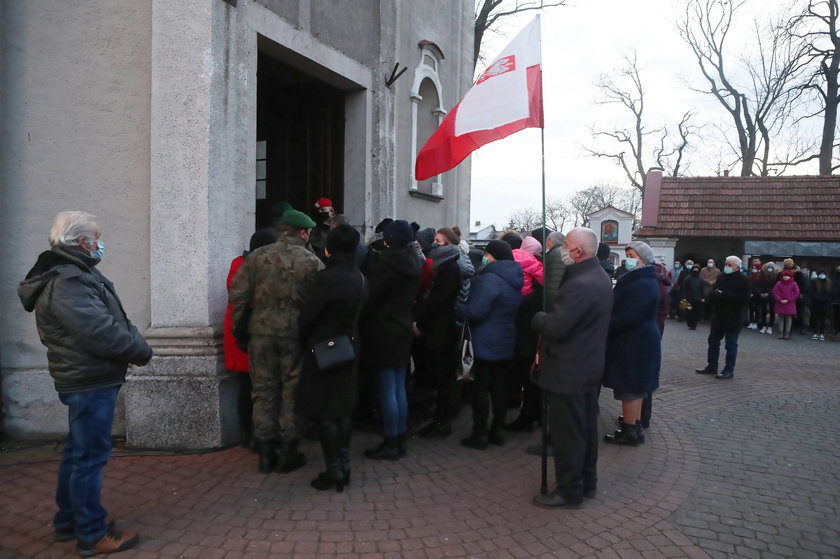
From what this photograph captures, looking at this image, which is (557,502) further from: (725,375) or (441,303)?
(725,375)

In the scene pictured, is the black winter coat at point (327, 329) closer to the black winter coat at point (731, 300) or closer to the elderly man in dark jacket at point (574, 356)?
the elderly man in dark jacket at point (574, 356)

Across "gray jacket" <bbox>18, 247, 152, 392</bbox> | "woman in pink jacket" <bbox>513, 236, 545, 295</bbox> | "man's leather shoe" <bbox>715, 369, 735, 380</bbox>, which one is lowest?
"man's leather shoe" <bbox>715, 369, 735, 380</bbox>

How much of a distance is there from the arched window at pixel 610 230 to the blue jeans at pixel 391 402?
102 feet

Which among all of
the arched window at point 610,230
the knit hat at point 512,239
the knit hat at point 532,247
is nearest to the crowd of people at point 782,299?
the knit hat at point 512,239

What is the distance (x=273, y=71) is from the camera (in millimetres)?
7609

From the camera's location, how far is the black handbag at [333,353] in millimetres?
4082

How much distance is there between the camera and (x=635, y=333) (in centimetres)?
539

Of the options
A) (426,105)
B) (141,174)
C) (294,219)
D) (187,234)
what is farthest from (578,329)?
(426,105)

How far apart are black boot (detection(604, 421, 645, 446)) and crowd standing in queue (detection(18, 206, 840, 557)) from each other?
0.01 m

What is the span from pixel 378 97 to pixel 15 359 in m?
4.91

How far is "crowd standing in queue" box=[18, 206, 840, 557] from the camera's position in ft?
10.8

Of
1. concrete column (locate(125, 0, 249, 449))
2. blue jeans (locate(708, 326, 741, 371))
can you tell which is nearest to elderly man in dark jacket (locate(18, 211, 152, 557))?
concrete column (locate(125, 0, 249, 449))

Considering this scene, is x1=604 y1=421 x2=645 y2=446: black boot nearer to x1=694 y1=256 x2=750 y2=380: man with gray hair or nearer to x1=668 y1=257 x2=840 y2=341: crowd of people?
x1=694 y1=256 x2=750 y2=380: man with gray hair

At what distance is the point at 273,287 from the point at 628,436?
11.6 ft
